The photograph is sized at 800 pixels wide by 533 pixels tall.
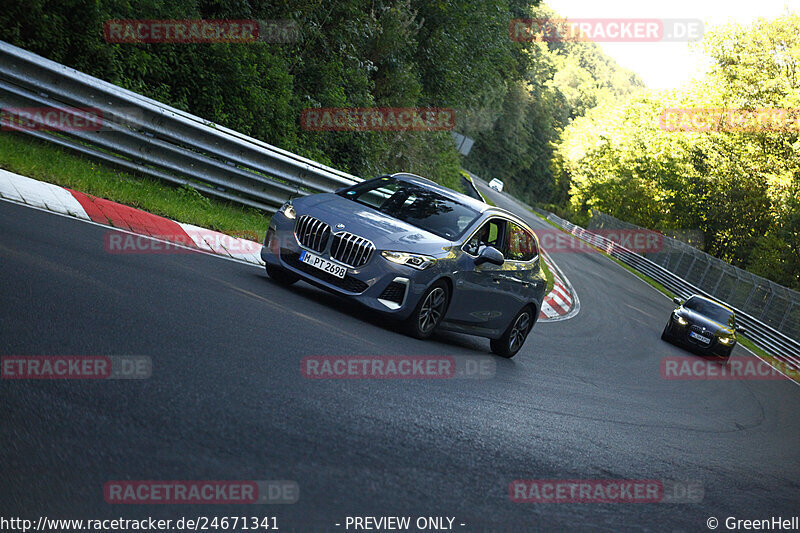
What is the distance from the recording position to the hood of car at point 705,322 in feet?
72.1

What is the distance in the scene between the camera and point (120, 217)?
32.4 feet

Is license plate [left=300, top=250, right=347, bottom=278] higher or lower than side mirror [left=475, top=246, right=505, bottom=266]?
lower

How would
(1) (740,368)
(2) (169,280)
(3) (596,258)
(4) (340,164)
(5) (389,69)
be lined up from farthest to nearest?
1. (3) (596,258)
2. (5) (389,69)
3. (1) (740,368)
4. (4) (340,164)
5. (2) (169,280)

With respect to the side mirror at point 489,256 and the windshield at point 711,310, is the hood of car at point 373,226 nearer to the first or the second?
the side mirror at point 489,256

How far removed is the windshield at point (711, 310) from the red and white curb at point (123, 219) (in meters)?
15.0

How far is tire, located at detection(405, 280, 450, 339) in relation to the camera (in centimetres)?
904

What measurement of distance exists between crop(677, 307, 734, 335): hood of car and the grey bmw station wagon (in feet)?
40.0

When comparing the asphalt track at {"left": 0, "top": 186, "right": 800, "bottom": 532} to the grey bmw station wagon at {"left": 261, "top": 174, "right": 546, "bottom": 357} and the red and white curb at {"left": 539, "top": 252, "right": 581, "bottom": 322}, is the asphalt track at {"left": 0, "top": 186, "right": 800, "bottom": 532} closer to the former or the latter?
the grey bmw station wagon at {"left": 261, "top": 174, "right": 546, "bottom": 357}

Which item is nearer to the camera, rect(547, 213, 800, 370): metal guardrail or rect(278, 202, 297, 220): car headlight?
rect(278, 202, 297, 220): car headlight

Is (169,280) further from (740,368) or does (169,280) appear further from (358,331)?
(740,368)

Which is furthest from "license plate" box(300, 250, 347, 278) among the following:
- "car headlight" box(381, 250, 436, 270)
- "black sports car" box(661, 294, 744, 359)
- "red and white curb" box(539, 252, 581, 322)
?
"black sports car" box(661, 294, 744, 359)

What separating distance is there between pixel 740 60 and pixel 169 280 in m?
54.5

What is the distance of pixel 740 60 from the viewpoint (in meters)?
54.8

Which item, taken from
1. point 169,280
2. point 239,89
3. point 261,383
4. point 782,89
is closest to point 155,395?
point 261,383
